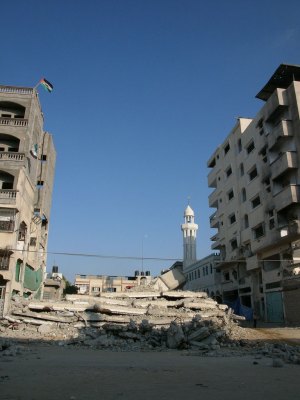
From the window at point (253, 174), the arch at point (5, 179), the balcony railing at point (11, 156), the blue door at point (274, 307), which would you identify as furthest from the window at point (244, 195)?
the arch at point (5, 179)

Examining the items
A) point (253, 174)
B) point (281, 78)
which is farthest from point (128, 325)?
point (281, 78)

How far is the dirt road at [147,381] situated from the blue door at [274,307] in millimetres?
22267

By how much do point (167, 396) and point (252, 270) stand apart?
111ft

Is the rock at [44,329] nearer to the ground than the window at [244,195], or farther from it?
nearer to the ground

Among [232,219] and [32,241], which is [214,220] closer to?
[232,219]

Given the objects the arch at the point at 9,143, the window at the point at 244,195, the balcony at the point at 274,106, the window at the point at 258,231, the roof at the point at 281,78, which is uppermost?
the roof at the point at 281,78

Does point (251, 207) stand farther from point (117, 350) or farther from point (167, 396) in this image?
point (167, 396)

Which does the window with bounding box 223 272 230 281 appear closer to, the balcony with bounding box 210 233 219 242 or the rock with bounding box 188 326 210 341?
the balcony with bounding box 210 233 219 242

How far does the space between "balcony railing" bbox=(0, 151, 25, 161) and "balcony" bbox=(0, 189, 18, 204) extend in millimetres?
3441

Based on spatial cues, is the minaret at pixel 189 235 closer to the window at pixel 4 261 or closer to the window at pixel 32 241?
the window at pixel 32 241

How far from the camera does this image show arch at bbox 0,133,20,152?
33.3 metres

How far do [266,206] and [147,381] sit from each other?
29.0 metres

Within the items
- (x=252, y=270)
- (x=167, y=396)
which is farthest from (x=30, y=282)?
(x=167, y=396)

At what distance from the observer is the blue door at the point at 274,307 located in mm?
32806
